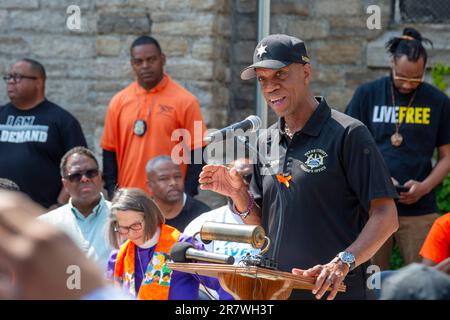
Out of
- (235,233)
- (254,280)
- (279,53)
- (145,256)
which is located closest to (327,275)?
(254,280)

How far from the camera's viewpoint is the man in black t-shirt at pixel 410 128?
698 cm

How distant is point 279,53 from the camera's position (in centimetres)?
418

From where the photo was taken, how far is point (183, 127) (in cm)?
735

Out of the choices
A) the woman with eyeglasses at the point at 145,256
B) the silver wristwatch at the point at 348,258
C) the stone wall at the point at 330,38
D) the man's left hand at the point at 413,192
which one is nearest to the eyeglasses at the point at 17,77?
the stone wall at the point at 330,38

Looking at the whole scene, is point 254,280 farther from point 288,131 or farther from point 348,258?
point 288,131

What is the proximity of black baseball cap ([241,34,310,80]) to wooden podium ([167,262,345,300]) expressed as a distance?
936 mm

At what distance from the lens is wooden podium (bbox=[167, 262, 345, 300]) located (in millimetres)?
3570

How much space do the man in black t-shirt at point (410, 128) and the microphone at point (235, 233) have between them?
3389 millimetres

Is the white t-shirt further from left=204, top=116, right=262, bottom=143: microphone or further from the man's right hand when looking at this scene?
left=204, top=116, right=262, bottom=143: microphone

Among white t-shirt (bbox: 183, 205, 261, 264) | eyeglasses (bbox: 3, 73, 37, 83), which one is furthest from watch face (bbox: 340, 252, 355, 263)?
eyeglasses (bbox: 3, 73, 37, 83)

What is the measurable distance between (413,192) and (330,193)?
9.34 ft
